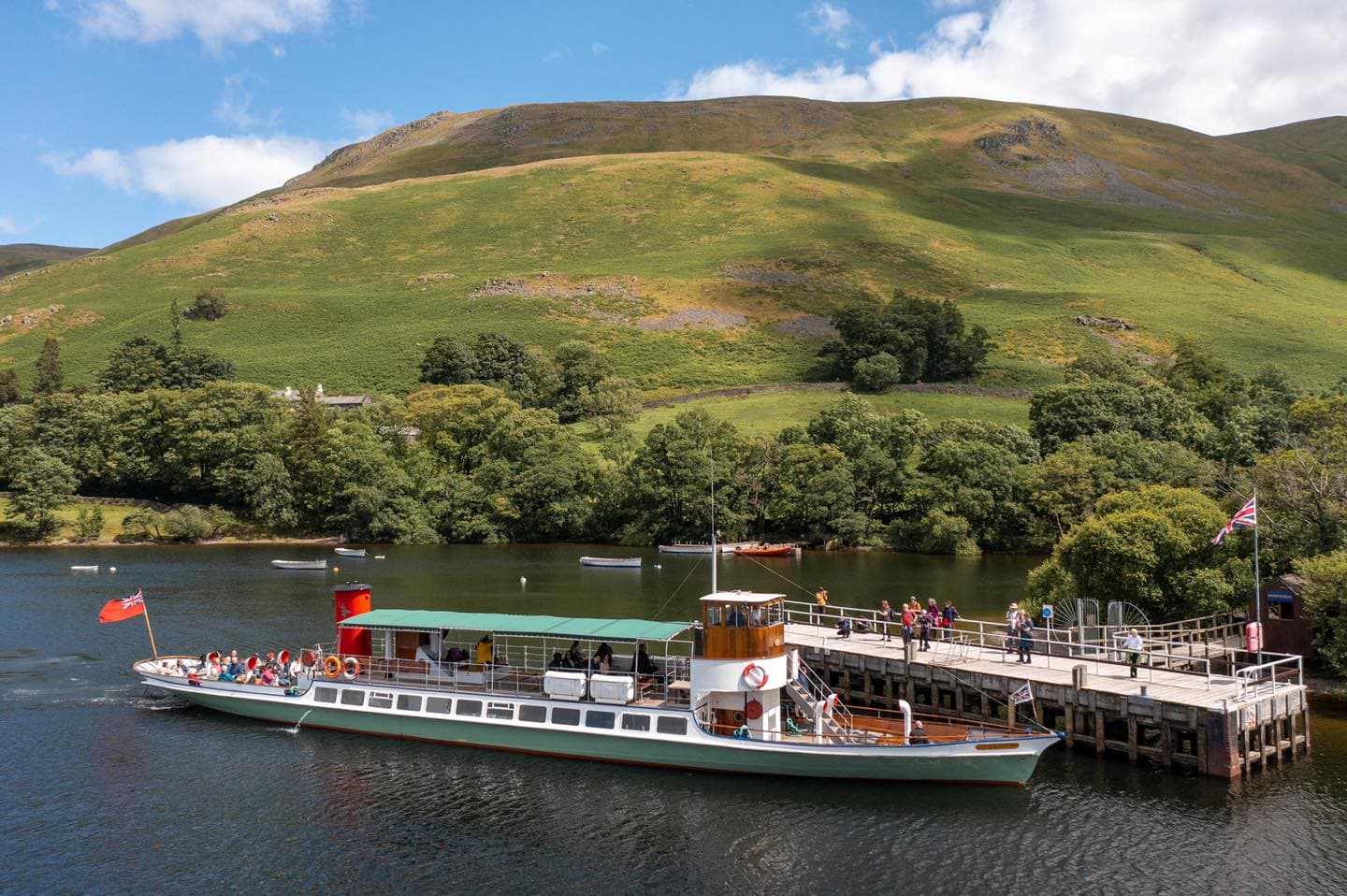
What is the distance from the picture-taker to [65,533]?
11112 centimetres

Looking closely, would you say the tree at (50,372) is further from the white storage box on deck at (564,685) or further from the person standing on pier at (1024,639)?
the person standing on pier at (1024,639)

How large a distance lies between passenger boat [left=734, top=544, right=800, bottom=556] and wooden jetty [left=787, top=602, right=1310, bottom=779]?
166 ft

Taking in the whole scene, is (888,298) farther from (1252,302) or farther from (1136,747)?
(1136,747)

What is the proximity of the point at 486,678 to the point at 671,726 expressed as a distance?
920 cm

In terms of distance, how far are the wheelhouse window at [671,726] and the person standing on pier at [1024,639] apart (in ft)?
51.5

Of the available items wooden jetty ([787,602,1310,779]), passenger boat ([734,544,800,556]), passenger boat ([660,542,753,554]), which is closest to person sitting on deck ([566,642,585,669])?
wooden jetty ([787,602,1310,779])

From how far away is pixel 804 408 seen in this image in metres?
141

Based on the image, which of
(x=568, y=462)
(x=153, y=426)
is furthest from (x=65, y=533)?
(x=568, y=462)

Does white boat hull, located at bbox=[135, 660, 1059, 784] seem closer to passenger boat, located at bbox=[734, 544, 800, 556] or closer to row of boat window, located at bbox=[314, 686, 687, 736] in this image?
row of boat window, located at bbox=[314, 686, 687, 736]

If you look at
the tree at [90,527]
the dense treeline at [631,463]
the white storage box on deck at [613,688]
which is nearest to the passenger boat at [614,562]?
the dense treeline at [631,463]

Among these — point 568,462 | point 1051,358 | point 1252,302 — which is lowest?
point 568,462

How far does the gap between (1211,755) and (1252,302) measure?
600 ft

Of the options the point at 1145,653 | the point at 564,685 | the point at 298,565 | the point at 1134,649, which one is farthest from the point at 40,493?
the point at 1134,649

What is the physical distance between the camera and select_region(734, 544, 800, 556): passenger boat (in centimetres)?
10157
